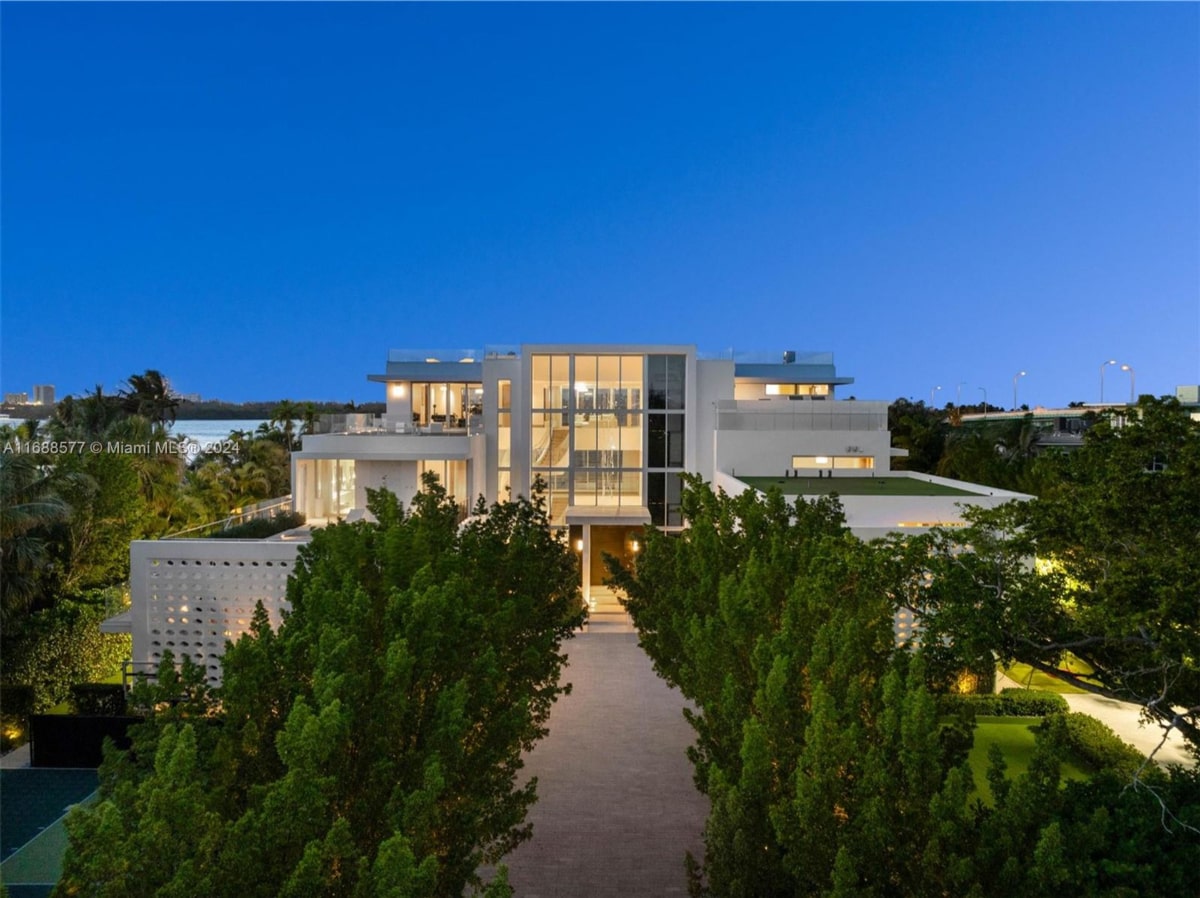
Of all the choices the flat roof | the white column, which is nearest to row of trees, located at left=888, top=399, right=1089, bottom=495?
the flat roof

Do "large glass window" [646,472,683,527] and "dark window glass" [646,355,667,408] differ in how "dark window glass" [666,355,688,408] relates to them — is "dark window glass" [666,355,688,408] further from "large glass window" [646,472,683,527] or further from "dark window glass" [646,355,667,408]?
"large glass window" [646,472,683,527]

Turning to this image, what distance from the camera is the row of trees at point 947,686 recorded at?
7.36 meters

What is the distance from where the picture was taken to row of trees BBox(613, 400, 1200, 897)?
24.1ft

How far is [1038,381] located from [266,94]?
149004 mm

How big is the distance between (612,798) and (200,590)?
376 inches

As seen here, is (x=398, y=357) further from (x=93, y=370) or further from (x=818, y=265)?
(x=93, y=370)

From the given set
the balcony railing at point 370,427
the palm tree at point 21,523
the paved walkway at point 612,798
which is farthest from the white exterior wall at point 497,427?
the palm tree at point 21,523

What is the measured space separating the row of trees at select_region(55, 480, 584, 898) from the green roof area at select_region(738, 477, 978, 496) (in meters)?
13.1

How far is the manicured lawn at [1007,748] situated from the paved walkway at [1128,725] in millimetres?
1474

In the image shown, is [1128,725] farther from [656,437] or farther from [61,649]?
Answer: [61,649]

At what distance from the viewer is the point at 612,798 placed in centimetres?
1398

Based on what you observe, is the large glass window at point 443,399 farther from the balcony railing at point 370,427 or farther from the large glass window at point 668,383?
the large glass window at point 668,383

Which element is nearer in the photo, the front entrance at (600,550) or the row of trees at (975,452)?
the front entrance at (600,550)

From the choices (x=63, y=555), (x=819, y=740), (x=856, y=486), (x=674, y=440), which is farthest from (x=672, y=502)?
(x=819, y=740)
